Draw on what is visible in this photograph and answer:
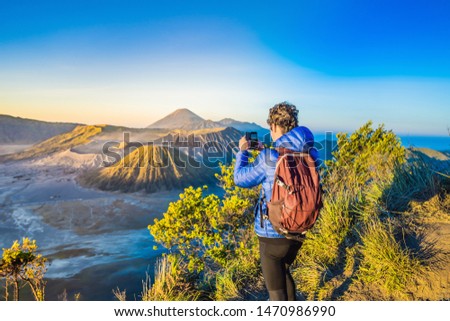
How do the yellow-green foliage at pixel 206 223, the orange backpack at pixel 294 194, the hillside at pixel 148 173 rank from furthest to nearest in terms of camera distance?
the hillside at pixel 148 173 → the yellow-green foliage at pixel 206 223 → the orange backpack at pixel 294 194

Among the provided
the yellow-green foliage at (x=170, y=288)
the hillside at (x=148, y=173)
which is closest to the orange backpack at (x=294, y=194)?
the yellow-green foliage at (x=170, y=288)

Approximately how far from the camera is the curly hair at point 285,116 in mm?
1848

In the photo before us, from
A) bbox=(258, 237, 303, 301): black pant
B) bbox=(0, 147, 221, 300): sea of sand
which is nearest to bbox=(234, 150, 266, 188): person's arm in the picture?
bbox=(258, 237, 303, 301): black pant

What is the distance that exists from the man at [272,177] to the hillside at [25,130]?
14031cm

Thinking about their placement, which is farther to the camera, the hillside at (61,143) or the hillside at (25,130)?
the hillside at (25,130)

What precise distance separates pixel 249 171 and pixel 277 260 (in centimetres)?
57

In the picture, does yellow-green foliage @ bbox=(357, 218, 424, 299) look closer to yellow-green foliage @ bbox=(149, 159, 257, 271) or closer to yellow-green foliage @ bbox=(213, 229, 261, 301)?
yellow-green foliage @ bbox=(213, 229, 261, 301)

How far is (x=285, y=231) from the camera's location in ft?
5.78

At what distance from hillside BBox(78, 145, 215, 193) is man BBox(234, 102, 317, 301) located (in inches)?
2315

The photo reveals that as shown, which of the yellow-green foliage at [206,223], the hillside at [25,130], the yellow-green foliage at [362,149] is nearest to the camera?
the yellow-green foliage at [206,223]

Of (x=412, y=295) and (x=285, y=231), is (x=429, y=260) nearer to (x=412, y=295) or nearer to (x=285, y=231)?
(x=412, y=295)

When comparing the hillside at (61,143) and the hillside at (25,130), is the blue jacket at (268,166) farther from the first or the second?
the hillside at (25,130)

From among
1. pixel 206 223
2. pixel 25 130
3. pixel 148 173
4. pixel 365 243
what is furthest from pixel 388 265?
pixel 25 130

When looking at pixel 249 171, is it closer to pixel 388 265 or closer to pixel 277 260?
pixel 277 260
